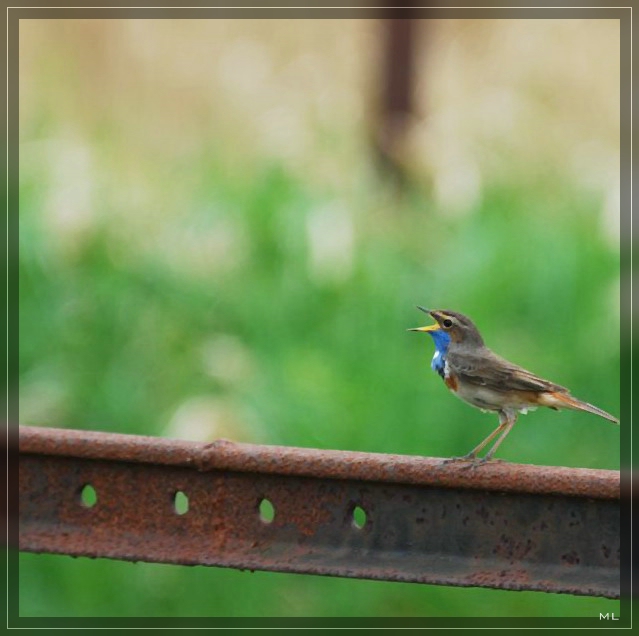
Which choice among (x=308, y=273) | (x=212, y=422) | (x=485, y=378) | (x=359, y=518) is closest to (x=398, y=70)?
(x=308, y=273)

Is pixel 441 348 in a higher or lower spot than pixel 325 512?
higher

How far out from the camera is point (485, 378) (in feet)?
9.71

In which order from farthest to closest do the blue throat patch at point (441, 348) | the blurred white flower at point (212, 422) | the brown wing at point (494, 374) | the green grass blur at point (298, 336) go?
the blurred white flower at point (212, 422) → the green grass blur at point (298, 336) → the blue throat patch at point (441, 348) → the brown wing at point (494, 374)

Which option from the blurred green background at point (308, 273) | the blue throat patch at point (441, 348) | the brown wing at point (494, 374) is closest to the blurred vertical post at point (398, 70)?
the blurred green background at point (308, 273)

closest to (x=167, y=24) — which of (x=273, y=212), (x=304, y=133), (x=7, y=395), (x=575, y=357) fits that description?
(x=304, y=133)

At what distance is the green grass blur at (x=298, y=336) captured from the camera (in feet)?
12.9

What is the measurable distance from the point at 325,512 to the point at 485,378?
65cm

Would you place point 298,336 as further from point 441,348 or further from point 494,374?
point 494,374

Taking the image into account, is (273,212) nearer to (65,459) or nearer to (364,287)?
(364,287)

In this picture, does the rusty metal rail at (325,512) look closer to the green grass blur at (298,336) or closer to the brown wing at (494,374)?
the brown wing at (494,374)

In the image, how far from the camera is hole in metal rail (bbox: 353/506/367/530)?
2.48 metres

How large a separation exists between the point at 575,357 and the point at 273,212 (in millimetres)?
1226

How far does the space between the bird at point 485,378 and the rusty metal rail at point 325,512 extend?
1.62 feet

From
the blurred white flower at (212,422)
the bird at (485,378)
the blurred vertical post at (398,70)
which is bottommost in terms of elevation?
the blurred white flower at (212,422)
